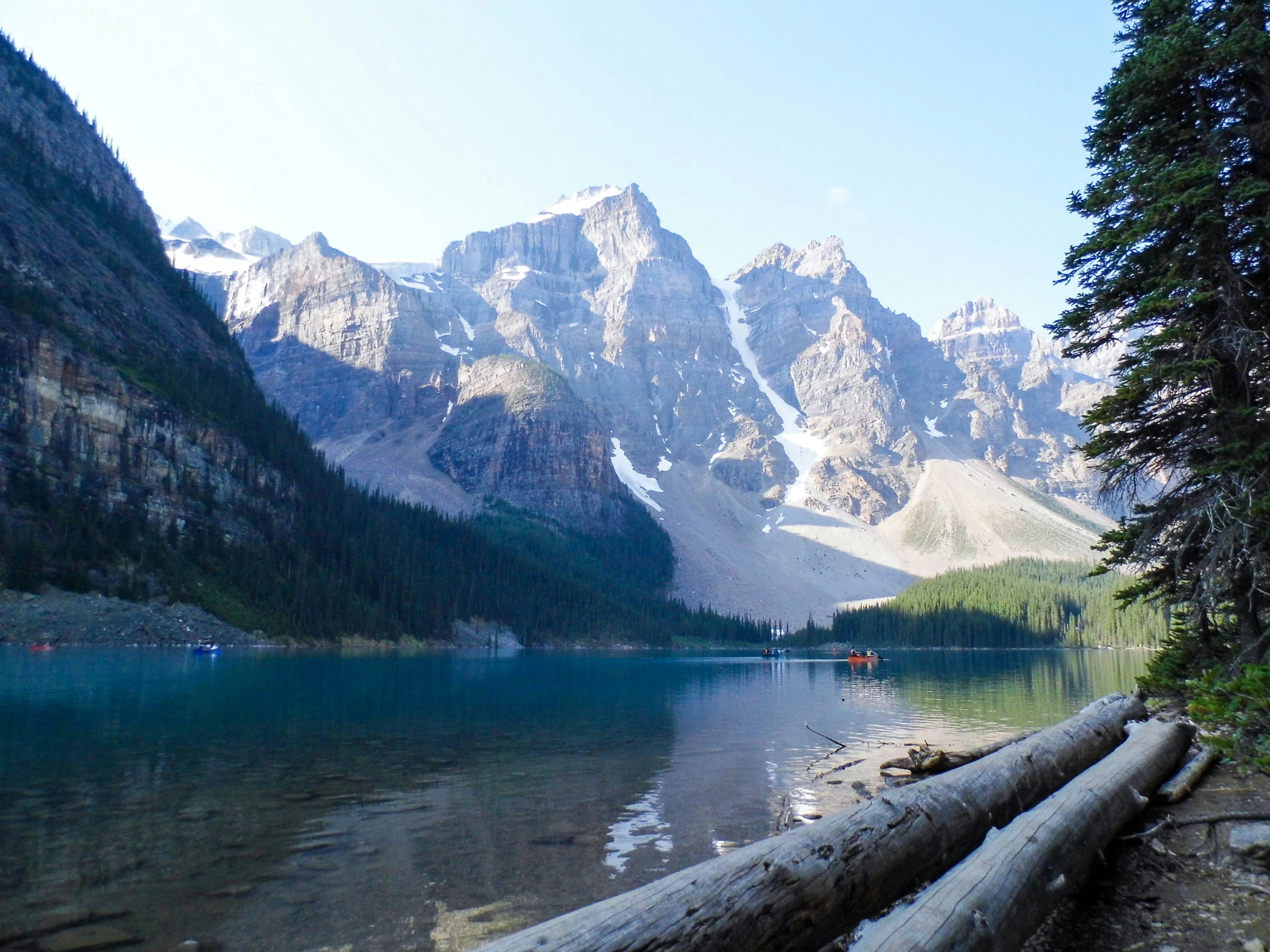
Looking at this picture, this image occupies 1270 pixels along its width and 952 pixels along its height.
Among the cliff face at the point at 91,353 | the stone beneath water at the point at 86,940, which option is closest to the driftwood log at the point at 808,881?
the stone beneath water at the point at 86,940

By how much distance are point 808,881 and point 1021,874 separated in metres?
2.43

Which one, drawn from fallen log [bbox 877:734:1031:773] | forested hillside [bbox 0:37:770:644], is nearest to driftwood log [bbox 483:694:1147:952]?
fallen log [bbox 877:734:1031:773]

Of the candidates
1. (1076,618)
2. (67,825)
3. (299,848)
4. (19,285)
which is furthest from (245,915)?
(1076,618)

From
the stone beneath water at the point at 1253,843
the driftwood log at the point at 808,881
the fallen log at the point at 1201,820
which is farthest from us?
the fallen log at the point at 1201,820

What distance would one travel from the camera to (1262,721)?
13.1m

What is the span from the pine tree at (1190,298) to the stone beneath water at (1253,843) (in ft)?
31.1

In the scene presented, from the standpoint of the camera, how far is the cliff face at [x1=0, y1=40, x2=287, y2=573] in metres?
108

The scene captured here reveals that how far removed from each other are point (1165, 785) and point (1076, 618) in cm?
20606

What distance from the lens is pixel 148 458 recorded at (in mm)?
121812

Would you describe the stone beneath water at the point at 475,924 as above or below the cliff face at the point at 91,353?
below

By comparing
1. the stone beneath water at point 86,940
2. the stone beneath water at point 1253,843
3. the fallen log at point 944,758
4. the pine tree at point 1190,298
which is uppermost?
the pine tree at point 1190,298

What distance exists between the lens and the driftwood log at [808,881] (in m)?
5.84

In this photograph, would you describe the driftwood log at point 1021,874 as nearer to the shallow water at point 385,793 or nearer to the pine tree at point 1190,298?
the shallow water at point 385,793

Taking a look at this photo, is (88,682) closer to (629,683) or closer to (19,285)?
(629,683)
